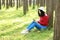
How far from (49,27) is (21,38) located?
1.43m

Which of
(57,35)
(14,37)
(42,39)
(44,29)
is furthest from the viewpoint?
(44,29)

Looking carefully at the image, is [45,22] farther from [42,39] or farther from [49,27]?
[42,39]

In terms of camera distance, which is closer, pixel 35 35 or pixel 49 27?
pixel 35 35

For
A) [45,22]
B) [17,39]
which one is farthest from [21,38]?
[45,22]

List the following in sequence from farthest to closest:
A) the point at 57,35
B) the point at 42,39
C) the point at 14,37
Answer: the point at 14,37 → the point at 42,39 → the point at 57,35

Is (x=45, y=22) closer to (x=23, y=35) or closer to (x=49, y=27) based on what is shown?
(x=49, y=27)

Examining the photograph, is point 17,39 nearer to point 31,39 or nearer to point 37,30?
point 31,39

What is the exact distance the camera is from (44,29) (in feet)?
28.9

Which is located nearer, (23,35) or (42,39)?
(42,39)

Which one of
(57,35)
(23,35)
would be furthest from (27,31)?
(57,35)

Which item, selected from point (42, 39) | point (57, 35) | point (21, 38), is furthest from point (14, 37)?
point (57, 35)

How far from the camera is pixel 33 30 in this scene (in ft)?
29.6

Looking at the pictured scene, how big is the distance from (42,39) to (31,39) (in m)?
0.35

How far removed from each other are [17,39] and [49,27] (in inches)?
62.0
